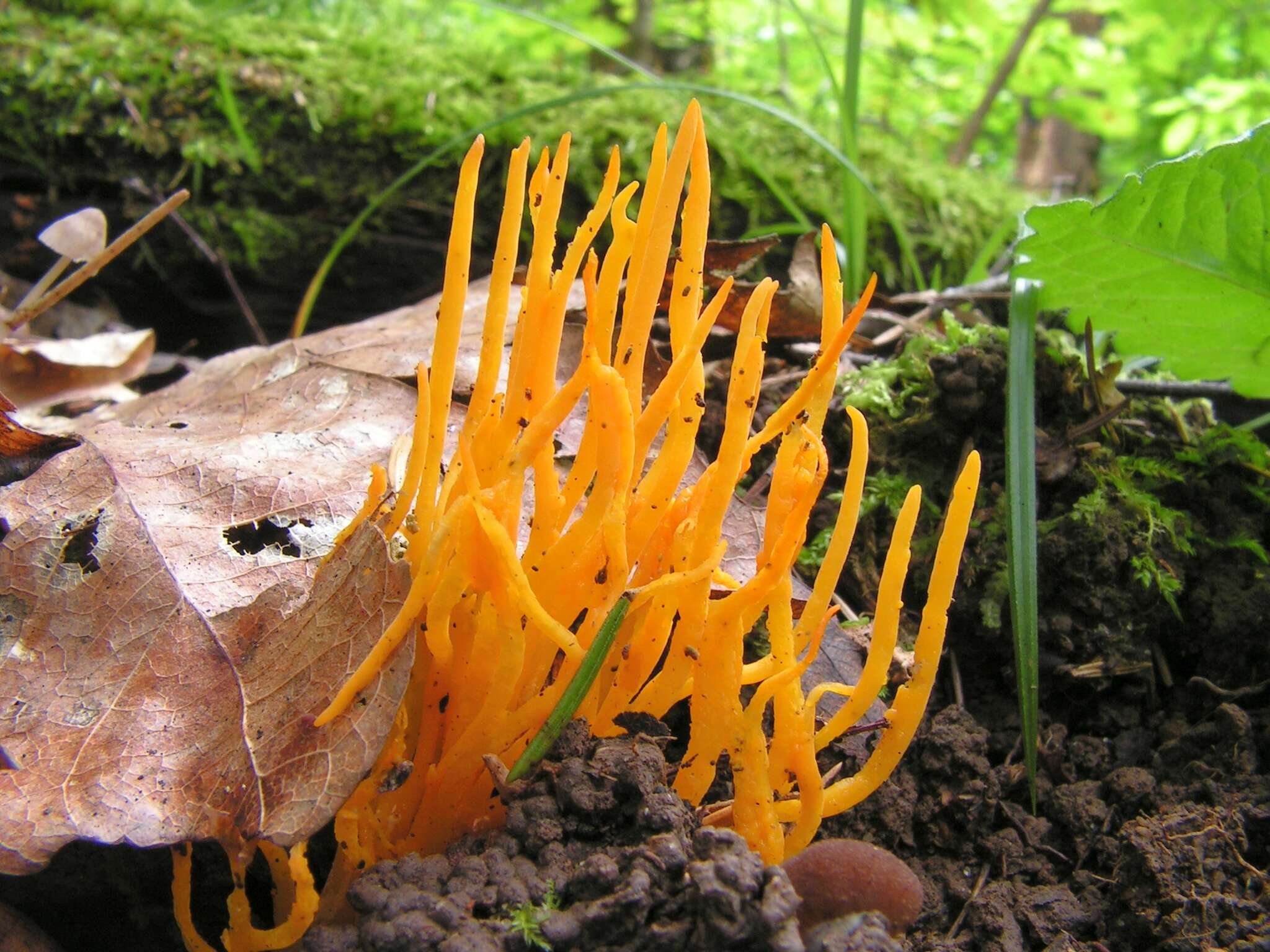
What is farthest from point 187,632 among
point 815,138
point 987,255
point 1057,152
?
point 1057,152

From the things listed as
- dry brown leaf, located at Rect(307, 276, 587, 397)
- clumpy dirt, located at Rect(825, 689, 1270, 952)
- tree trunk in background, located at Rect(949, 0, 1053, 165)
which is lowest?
clumpy dirt, located at Rect(825, 689, 1270, 952)

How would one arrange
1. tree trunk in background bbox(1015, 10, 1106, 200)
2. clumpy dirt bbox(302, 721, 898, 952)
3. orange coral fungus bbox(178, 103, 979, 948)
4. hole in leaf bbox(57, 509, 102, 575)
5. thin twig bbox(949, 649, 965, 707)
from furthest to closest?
tree trunk in background bbox(1015, 10, 1106, 200) < thin twig bbox(949, 649, 965, 707) < hole in leaf bbox(57, 509, 102, 575) < orange coral fungus bbox(178, 103, 979, 948) < clumpy dirt bbox(302, 721, 898, 952)

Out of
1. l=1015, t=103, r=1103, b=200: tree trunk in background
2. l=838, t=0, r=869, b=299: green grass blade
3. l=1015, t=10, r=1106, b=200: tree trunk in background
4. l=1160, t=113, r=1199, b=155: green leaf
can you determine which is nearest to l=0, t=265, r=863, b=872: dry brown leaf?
l=838, t=0, r=869, b=299: green grass blade

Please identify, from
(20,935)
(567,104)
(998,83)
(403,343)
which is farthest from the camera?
(998,83)

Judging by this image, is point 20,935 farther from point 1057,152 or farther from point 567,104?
point 1057,152

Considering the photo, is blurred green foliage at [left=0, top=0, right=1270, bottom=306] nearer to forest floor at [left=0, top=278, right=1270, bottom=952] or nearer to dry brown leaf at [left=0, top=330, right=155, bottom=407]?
dry brown leaf at [left=0, top=330, right=155, bottom=407]

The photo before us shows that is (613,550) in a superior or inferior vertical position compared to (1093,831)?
superior
